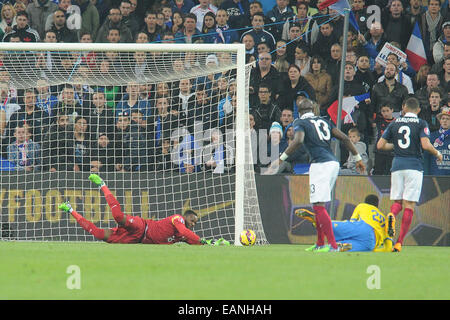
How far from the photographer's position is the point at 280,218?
15.1 m

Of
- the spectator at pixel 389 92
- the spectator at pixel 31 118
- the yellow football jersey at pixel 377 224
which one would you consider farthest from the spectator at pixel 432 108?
the spectator at pixel 31 118

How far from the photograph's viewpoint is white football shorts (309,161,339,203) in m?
11.1

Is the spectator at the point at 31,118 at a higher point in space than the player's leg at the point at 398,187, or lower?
higher

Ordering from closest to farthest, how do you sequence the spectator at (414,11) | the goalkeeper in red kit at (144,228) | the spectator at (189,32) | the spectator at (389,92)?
the goalkeeper in red kit at (144,228) → the spectator at (389,92) → the spectator at (414,11) → the spectator at (189,32)

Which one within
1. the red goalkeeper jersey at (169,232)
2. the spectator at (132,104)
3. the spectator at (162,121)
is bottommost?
the red goalkeeper jersey at (169,232)

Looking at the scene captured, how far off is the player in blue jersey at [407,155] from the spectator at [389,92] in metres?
3.52

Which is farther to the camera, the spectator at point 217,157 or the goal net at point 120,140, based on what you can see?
the spectator at point 217,157

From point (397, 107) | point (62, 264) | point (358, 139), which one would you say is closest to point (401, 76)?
point (397, 107)

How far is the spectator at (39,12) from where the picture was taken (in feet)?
57.9

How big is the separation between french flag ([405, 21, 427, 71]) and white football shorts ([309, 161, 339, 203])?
6.08 meters

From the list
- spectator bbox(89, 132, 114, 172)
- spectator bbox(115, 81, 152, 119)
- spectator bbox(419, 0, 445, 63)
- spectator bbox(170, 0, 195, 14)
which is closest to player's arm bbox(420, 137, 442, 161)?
spectator bbox(419, 0, 445, 63)

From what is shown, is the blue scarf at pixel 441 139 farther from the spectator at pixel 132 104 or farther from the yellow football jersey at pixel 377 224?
Answer: the spectator at pixel 132 104
